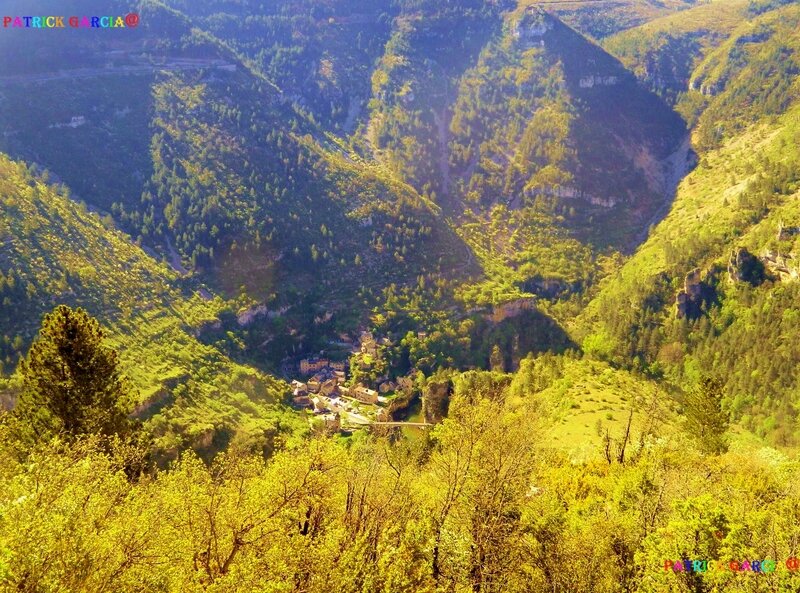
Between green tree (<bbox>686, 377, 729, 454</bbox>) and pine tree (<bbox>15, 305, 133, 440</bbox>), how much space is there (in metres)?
46.3

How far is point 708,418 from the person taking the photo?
45.5 m

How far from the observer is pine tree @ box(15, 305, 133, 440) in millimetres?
33031

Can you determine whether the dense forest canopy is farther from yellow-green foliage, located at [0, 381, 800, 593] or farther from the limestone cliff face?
the limestone cliff face

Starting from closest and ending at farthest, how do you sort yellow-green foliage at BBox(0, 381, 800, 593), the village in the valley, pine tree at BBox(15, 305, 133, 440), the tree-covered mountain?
yellow-green foliage at BBox(0, 381, 800, 593)
pine tree at BBox(15, 305, 133, 440)
the village in the valley
the tree-covered mountain

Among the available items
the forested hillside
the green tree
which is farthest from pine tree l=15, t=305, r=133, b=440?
the forested hillside

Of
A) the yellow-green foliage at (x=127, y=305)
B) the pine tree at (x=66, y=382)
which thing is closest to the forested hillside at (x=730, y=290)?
the yellow-green foliage at (x=127, y=305)

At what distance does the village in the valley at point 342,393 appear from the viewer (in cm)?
8006

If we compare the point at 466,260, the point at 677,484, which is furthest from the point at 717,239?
the point at 677,484

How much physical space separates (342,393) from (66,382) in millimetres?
58919

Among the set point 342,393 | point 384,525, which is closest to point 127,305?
point 342,393

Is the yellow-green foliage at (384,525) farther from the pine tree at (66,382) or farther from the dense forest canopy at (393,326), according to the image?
the pine tree at (66,382)

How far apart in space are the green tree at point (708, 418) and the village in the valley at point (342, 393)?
140 ft

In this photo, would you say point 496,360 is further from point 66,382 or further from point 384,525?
point 384,525

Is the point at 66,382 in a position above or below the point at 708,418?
above
